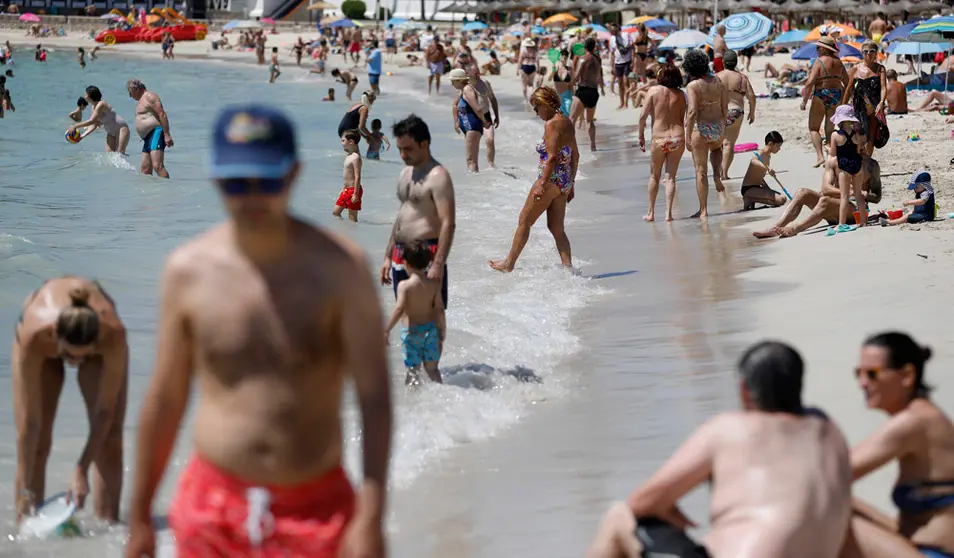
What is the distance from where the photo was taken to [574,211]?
14.3 metres

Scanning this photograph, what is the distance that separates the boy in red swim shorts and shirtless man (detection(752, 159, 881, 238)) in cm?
389

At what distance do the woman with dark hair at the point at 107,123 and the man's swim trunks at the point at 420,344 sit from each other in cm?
1099

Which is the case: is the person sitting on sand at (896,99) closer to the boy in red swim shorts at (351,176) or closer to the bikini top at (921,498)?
the boy in red swim shorts at (351,176)

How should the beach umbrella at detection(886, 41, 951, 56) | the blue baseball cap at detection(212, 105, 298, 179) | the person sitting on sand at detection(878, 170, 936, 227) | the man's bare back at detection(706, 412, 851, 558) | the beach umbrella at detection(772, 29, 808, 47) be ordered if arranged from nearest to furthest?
the blue baseball cap at detection(212, 105, 298, 179)
the man's bare back at detection(706, 412, 851, 558)
the person sitting on sand at detection(878, 170, 936, 227)
the beach umbrella at detection(886, 41, 951, 56)
the beach umbrella at detection(772, 29, 808, 47)

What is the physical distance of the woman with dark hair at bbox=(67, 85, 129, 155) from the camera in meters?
17.1

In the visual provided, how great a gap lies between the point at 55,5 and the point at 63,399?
8639 centimetres

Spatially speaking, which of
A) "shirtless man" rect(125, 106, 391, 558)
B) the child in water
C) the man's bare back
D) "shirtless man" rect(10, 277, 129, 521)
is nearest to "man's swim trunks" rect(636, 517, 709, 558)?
the man's bare back

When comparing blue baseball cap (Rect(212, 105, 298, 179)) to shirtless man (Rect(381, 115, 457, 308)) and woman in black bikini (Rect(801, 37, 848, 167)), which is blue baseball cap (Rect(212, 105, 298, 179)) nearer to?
shirtless man (Rect(381, 115, 457, 308))

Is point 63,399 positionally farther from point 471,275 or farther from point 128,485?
point 471,275

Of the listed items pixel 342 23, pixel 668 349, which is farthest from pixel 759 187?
pixel 342 23

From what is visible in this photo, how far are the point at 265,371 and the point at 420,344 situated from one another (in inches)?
162

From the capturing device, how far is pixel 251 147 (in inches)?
103

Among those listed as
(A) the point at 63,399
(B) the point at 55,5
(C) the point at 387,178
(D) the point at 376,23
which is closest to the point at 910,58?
(C) the point at 387,178

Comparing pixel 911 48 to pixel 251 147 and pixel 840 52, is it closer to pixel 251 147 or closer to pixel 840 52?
pixel 840 52
